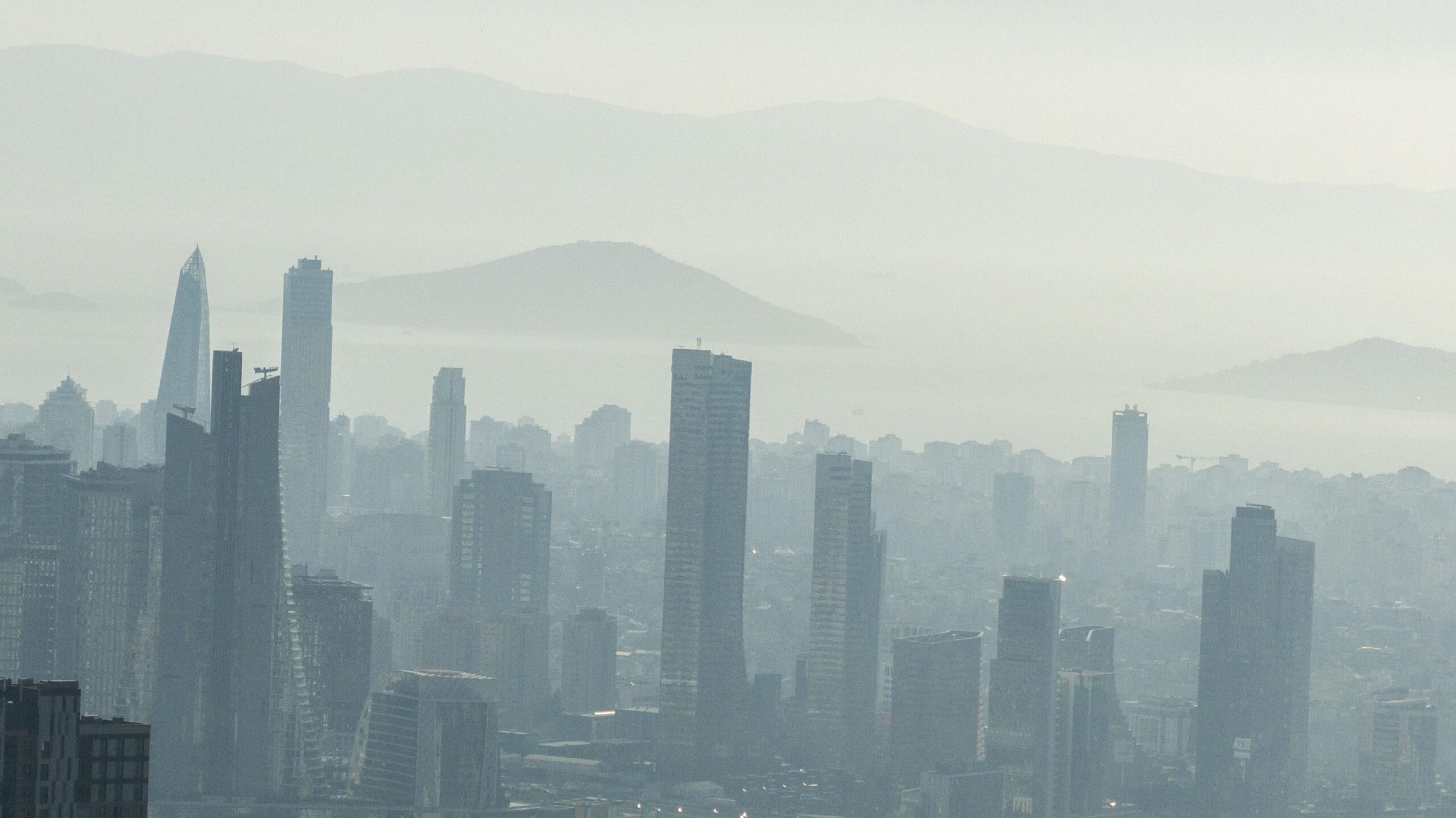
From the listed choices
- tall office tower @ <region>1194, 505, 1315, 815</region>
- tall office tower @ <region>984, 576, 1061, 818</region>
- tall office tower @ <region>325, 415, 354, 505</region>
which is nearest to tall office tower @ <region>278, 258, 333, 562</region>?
tall office tower @ <region>325, 415, 354, 505</region>

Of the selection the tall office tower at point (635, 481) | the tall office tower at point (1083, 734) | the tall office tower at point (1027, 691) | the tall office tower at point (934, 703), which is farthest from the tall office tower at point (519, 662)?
the tall office tower at point (635, 481)

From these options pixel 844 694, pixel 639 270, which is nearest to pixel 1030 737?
pixel 844 694

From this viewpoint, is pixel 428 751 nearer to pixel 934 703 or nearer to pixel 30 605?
pixel 30 605

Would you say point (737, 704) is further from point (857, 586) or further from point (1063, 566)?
point (1063, 566)

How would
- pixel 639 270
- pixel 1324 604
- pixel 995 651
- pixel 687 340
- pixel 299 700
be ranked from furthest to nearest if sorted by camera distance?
1. pixel 639 270
2. pixel 687 340
3. pixel 1324 604
4. pixel 995 651
5. pixel 299 700

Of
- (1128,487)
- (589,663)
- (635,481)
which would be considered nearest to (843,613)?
(589,663)

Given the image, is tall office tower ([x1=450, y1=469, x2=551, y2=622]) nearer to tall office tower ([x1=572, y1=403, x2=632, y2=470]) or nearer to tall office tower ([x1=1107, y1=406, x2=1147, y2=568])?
tall office tower ([x1=572, y1=403, x2=632, y2=470])
